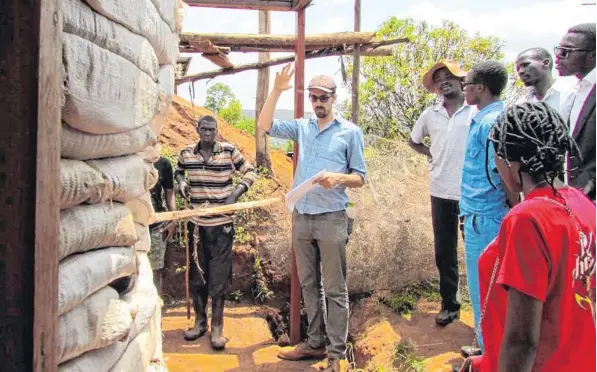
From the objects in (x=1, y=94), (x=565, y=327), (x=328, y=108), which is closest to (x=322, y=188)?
(x=328, y=108)

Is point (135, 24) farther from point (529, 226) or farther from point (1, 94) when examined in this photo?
point (529, 226)

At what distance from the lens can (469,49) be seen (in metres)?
14.7

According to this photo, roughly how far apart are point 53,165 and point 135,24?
2.42 feet

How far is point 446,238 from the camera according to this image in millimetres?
4844

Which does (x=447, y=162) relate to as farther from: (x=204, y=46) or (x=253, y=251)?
(x=253, y=251)

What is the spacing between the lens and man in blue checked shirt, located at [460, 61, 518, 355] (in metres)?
3.53

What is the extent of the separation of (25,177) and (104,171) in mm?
665

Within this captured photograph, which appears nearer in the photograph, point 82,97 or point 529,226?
point 82,97

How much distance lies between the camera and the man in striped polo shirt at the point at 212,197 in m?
5.09

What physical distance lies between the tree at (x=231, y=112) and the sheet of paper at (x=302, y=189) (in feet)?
43.1

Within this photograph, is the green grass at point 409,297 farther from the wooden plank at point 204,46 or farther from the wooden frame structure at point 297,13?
the wooden plank at point 204,46

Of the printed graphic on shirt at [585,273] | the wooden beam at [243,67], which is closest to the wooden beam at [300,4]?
the wooden beam at [243,67]

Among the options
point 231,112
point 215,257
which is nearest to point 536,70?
point 215,257

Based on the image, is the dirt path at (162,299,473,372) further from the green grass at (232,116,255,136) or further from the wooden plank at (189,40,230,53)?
the green grass at (232,116,255,136)
